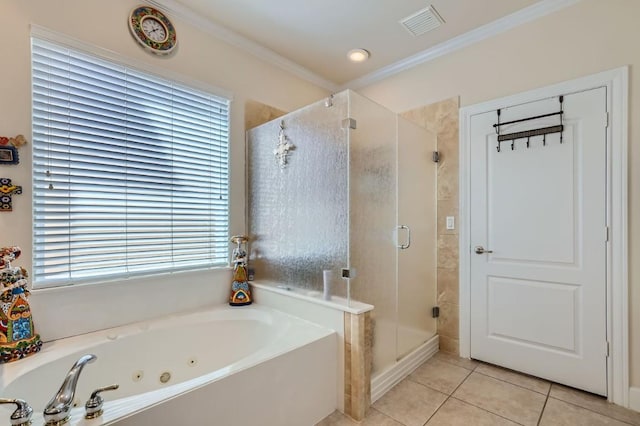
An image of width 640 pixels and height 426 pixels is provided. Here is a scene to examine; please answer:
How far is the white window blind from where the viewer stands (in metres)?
1.65

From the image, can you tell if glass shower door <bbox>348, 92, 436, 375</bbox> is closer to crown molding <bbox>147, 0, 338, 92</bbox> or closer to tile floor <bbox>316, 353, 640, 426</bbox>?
tile floor <bbox>316, 353, 640, 426</bbox>

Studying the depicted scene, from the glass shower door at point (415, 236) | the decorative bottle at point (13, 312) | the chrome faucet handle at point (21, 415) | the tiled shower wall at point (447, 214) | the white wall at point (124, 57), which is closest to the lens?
the chrome faucet handle at point (21, 415)

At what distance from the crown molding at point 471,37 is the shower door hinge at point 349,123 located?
1394 mm

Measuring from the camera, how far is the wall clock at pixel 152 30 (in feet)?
6.39

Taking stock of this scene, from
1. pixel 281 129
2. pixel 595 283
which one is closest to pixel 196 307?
pixel 281 129

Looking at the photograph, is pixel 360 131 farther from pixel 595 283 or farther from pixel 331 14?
pixel 595 283

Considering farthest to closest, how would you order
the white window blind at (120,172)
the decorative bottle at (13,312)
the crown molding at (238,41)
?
the crown molding at (238,41) < the white window blind at (120,172) < the decorative bottle at (13,312)

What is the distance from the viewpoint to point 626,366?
1.82 meters

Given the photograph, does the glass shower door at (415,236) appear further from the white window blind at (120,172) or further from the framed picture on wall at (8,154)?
the framed picture on wall at (8,154)

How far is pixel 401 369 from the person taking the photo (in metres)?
2.18

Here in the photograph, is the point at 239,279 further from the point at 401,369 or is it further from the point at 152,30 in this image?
the point at 152,30

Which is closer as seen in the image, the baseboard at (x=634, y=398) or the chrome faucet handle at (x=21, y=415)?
the chrome faucet handle at (x=21, y=415)

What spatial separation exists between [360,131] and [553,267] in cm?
165

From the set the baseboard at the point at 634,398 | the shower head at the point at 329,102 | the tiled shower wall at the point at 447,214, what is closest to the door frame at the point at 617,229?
the baseboard at the point at 634,398
